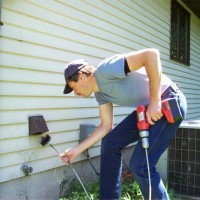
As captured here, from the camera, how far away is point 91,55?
496 cm

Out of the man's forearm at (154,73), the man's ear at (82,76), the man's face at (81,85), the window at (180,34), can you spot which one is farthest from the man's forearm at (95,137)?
the window at (180,34)

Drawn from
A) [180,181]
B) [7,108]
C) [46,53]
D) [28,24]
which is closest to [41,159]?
[7,108]

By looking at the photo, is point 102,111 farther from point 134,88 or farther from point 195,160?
point 195,160

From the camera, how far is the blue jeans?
271cm

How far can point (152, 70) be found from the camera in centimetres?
261

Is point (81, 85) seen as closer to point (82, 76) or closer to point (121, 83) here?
point (82, 76)

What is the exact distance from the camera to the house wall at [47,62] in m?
3.54

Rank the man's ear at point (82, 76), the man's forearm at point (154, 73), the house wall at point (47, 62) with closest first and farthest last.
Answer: the man's forearm at point (154, 73) → the man's ear at point (82, 76) → the house wall at point (47, 62)

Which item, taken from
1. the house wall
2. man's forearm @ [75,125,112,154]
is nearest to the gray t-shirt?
man's forearm @ [75,125,112,154]

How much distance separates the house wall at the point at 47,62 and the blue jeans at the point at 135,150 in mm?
1012

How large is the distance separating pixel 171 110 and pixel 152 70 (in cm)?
34

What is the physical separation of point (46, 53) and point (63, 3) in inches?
27.8

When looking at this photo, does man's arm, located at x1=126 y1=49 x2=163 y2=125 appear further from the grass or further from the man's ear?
the grass

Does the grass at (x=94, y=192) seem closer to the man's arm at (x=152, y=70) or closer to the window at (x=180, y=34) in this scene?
the man's arm at (x=152, y=70)
